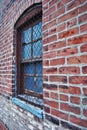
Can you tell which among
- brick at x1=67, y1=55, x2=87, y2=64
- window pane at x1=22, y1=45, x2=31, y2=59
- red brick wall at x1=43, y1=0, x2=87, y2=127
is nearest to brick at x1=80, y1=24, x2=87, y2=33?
red brick wall at x1=43, y1=0, x2=87, y2=127

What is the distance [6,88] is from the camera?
4113 mm

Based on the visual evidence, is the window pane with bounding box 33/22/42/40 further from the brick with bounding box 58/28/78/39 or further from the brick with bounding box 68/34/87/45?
the brick with bounding box 68/34/87/45

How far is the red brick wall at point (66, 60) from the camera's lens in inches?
67.2

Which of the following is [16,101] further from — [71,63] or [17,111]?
[71,63]

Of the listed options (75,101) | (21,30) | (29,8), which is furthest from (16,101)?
(75,101)

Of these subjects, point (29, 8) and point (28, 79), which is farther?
point (28, 79)

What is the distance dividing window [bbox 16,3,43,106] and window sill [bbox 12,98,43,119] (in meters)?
0.08

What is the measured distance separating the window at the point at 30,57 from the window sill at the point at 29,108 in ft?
0.26

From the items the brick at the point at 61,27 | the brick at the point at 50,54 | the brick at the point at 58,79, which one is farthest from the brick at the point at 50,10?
the brick at the point at 58,79

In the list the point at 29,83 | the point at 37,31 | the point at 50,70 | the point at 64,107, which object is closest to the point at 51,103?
the point at 64,107

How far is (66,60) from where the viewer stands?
1.92 m

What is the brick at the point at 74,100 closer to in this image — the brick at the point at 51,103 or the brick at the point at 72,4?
the brick at the point at 51,103

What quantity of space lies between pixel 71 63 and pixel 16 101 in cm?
195

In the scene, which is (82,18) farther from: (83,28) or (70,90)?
(70,90)
